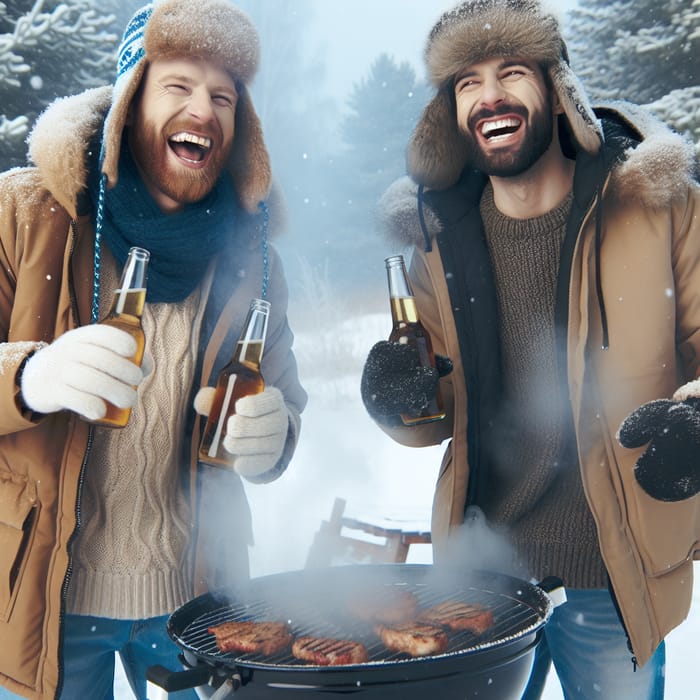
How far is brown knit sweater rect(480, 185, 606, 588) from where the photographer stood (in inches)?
84.8

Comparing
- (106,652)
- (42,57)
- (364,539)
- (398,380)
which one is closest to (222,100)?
(398,380)

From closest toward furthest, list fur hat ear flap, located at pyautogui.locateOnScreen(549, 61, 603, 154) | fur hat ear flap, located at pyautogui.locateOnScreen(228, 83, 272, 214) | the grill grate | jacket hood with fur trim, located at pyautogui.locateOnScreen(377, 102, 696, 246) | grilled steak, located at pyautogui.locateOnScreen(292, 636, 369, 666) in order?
grilled steak, located at pyautogui.locateOnScreen(292, 636, 369, 666) < the grill grate < jacket hood with fur trim, located at pyautogui.locateOnScreen(377, 102, 696, 246) < fur hat ear flap, located at pyautogui.locateOnScreen(549, 61, 603, 154) < fur hat ear flap, located at pyautogui.locateOnScreen(228, 83, 272, 214)

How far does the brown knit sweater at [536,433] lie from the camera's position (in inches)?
84.8

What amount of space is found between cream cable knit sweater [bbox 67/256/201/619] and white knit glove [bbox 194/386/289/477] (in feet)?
0.38

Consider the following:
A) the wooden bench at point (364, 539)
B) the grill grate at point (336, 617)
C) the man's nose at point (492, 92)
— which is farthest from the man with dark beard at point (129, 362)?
the wooden bench at point (364, 539)

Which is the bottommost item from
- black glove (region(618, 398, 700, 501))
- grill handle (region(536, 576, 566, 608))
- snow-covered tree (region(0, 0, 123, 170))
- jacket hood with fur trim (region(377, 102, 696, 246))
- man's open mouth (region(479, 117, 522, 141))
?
grill handle (region(536, 576, 566, 608))

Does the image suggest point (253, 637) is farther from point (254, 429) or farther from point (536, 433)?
point (536, 433)

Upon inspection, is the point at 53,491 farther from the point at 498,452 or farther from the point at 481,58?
the point at 481,58

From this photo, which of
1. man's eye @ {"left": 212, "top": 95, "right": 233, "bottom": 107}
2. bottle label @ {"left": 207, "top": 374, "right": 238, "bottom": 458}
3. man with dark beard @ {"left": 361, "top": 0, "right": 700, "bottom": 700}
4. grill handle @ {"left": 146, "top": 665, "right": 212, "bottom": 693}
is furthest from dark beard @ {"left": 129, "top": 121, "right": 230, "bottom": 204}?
grill handle @ {"left": 146, "top": 665, "right": 212, "bottom": 693}

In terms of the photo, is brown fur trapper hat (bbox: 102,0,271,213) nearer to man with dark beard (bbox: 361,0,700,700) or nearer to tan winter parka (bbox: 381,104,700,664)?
man with dark beard (bbox: 361,0,700,700)

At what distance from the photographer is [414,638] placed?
156 cm

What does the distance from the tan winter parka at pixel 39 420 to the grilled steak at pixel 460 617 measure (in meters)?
0.87

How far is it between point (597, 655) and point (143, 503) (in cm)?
133

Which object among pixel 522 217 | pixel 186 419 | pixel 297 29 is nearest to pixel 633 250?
pixel 522 217
